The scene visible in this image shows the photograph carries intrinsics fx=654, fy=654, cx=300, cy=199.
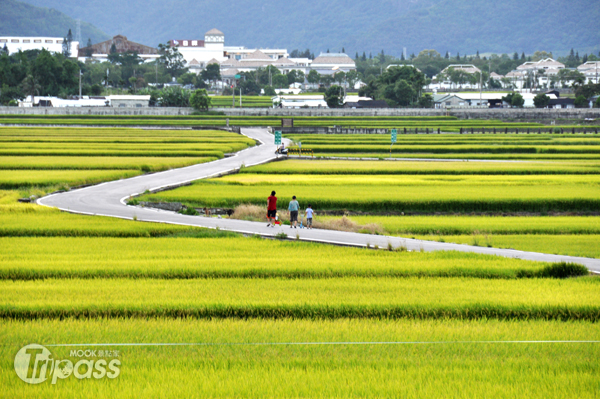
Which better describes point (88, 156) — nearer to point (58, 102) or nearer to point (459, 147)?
point (459, 147)

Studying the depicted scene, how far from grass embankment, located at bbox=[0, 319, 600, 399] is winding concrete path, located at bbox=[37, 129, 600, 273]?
7716 mm

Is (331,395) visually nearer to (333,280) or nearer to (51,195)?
(333,280)

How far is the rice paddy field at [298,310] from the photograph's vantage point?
1035 centimetres

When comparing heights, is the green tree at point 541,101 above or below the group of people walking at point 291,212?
above

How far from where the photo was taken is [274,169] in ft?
158

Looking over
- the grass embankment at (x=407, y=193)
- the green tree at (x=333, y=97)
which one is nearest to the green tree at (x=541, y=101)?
the green tree at (x=333, y=97)

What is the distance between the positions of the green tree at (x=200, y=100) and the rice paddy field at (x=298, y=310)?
91159 mm

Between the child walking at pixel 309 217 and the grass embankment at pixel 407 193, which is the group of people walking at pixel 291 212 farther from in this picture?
the grass embankment at pixel 407 193

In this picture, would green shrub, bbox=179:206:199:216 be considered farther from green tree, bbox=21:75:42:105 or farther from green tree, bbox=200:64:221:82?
green tree, bbox=200:64:221:82

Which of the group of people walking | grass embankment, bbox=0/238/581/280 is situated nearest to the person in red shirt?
the group of people walking

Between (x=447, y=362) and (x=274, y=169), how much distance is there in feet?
123

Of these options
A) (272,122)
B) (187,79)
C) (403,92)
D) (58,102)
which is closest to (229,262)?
(272,122)

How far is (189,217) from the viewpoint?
27.8 m

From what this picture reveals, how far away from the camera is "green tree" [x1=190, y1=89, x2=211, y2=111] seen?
119750 mm
